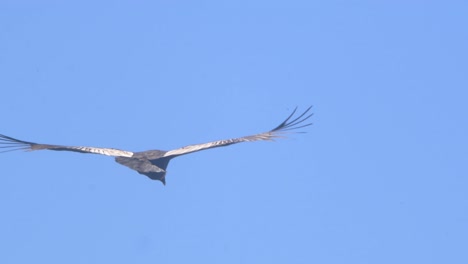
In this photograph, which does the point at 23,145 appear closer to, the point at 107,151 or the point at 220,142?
the point at 107,151

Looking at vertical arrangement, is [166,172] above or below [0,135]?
below

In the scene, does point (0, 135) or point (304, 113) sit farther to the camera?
point (0, 135)

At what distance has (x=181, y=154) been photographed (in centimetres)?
4334

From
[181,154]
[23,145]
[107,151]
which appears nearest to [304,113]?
[181,154]

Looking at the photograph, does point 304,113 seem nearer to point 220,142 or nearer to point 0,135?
point 220,142

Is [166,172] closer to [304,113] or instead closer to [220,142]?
[220,142]

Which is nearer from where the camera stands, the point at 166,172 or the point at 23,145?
the point at 166,172

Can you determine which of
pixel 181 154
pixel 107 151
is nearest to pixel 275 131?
pixel 181 154

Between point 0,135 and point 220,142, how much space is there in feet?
32.3

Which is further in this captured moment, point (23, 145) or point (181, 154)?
point (23, 145)

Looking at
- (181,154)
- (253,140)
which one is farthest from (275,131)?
(181,154)

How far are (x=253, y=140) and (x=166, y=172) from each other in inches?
158

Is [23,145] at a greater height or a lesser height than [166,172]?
greater

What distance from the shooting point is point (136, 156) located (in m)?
43.1
